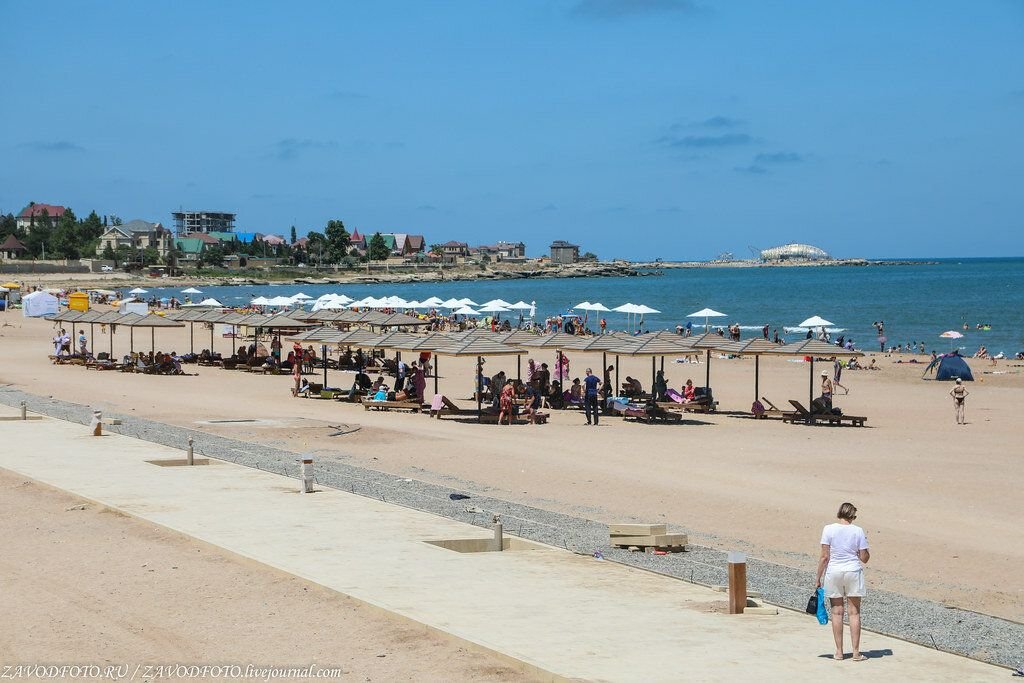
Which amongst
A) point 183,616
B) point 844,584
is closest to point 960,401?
point 844,584

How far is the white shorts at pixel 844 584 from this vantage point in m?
8.02

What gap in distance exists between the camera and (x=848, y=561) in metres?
8.05

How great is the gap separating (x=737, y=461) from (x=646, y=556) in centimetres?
819

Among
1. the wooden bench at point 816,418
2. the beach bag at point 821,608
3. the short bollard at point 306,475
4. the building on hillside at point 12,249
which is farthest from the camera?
the building on hillside at point 12,249

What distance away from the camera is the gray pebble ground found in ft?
29.4

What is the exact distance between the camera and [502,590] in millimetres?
10031

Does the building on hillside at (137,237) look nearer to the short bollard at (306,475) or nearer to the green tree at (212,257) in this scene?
the green tree at (212,257)

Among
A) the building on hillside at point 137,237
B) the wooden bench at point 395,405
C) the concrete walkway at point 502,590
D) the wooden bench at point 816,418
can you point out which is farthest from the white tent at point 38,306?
the building on hillside at point 137,237

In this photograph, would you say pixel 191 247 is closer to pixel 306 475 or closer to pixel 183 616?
pixel 306 475

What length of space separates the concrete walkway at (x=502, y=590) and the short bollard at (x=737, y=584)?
184 millimetres

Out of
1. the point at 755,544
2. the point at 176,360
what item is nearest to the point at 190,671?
the point at 755,544

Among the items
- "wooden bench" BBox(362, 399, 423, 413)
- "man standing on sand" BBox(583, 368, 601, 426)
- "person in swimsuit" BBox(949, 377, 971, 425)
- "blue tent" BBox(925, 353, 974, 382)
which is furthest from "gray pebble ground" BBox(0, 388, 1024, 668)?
"blue tent" BBox(925, 353, 974, 382)

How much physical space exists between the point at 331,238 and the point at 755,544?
17335 centimetres

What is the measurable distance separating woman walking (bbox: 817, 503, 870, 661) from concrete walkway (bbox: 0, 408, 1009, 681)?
0.22 metres
